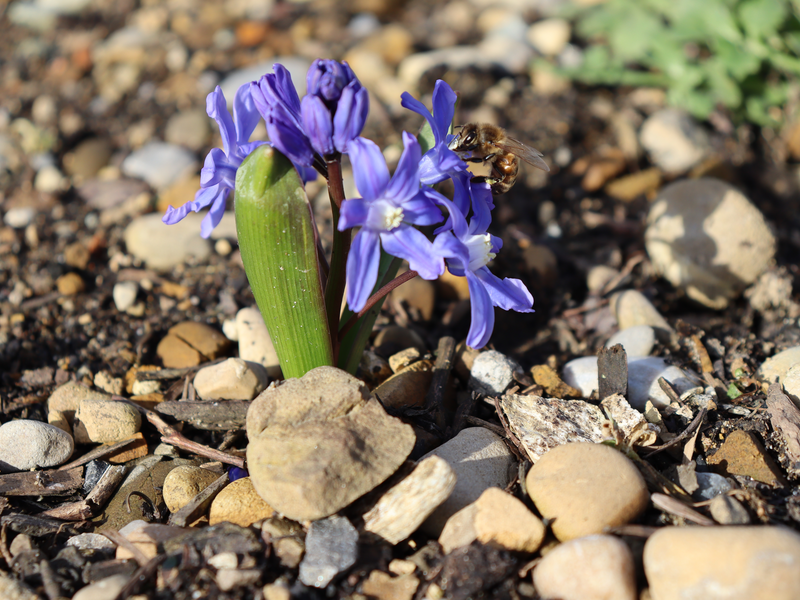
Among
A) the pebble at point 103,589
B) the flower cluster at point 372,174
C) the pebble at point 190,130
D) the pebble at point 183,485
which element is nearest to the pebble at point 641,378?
the flower cluster at point 372,174

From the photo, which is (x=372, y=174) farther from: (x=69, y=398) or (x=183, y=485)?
(x=69, y=398)

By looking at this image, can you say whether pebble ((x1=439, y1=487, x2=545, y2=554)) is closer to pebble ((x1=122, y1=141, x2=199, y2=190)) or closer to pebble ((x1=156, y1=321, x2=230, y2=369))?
pebble ((x1=156, y1=321, x2=230, y2=369))

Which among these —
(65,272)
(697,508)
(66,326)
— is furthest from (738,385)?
(65,272)

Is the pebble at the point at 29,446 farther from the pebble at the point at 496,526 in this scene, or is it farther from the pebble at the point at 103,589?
the pebble at the point at 496,526

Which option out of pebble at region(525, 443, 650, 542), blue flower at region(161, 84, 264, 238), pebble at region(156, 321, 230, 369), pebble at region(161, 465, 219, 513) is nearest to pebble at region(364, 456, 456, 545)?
pebble at region(525, 443, 650, 542)

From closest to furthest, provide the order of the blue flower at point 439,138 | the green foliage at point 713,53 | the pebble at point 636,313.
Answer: the blue flower at point 439,138 → the pebble at point 636,313 → the green foliage at point 713,53

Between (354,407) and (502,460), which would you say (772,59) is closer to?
(502,460)

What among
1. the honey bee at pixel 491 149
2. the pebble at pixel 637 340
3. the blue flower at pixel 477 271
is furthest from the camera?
the pebble at pixel 637 340

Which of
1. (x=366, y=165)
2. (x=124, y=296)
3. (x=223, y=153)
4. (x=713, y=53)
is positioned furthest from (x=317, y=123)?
(x=713, y=53)
